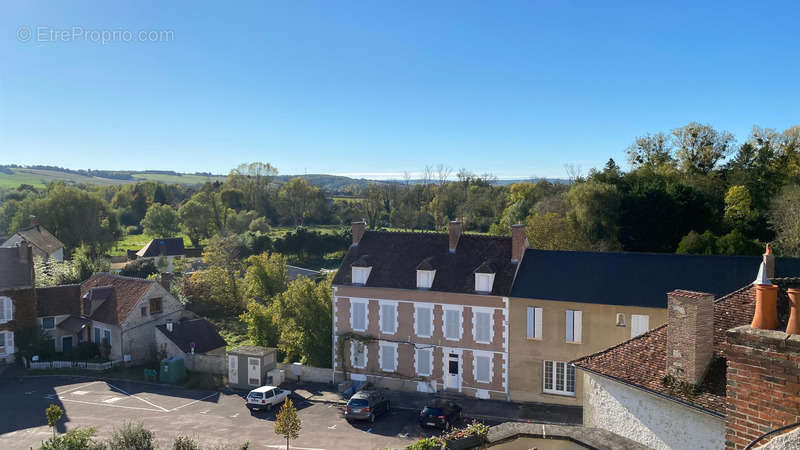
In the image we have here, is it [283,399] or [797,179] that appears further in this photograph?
[797,179]

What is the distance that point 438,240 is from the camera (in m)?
32.6

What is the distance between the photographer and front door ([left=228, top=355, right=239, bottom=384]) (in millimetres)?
31688

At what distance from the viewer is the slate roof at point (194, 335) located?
3538cm

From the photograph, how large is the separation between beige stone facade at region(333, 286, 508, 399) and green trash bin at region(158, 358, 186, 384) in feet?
30.4

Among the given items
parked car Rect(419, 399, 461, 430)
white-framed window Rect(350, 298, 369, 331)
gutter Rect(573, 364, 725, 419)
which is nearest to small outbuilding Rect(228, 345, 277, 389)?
white-framed window Rect(350, 298, 369, 331)

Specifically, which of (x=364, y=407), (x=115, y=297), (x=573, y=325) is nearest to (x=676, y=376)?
(x=573, y=325)

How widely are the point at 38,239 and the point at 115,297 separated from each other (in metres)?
35.2

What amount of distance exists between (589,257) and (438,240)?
27.0 ft

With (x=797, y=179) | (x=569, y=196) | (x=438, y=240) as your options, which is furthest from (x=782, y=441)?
(x=797, y=179)

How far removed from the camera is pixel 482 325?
29141 mm

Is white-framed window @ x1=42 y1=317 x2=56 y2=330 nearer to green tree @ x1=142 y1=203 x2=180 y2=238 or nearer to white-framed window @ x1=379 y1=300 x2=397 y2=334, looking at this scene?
white-framed window @ x1=379 y1=300 x2=397 y2=334

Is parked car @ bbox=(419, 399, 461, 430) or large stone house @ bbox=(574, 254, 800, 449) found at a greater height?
large stone house @ bbox=(574, 254, 800, 449)

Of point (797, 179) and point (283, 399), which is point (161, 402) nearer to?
point (283, 399)

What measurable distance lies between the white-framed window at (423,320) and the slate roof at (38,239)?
50.9 meters
